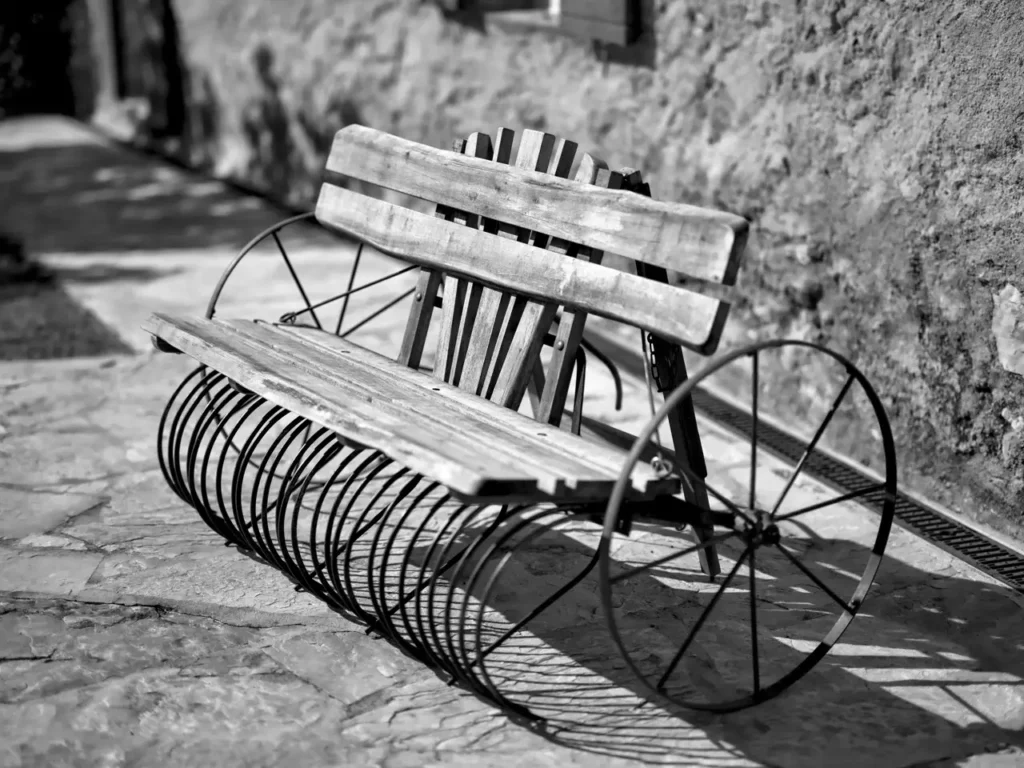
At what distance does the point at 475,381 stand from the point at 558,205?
1.81 ft

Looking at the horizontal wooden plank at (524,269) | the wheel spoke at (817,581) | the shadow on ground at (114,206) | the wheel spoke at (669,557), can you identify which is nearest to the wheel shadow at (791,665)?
the wheel spoke at (817,581)

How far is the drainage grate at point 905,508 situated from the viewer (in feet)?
12.2

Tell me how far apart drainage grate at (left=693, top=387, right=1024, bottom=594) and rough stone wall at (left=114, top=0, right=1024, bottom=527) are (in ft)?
0.33

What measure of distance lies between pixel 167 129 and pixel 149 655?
6807 millimetres

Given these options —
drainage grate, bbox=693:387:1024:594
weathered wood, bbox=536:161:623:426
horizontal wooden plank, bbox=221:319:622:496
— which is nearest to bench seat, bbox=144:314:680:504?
horizontal wooden plank, bbox=221:319:622:496

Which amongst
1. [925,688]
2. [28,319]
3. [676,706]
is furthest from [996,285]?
[28,319]

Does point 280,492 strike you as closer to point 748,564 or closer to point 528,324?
point 528,324

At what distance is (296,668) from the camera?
3104mm

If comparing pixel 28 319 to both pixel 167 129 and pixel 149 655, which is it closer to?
pixel 149 655

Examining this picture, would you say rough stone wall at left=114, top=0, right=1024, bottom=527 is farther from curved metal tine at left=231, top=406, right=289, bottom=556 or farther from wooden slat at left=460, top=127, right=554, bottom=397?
curved metal tine at left=231, top=406, right=289, bottom=556

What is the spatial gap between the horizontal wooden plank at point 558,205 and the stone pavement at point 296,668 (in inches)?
40.2

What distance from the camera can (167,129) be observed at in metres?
9.25

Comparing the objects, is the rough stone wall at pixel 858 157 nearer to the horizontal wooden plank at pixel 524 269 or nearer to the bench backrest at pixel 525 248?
the bench backrest at pixel 525 248

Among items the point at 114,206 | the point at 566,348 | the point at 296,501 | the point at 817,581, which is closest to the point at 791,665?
the point at 817,581
